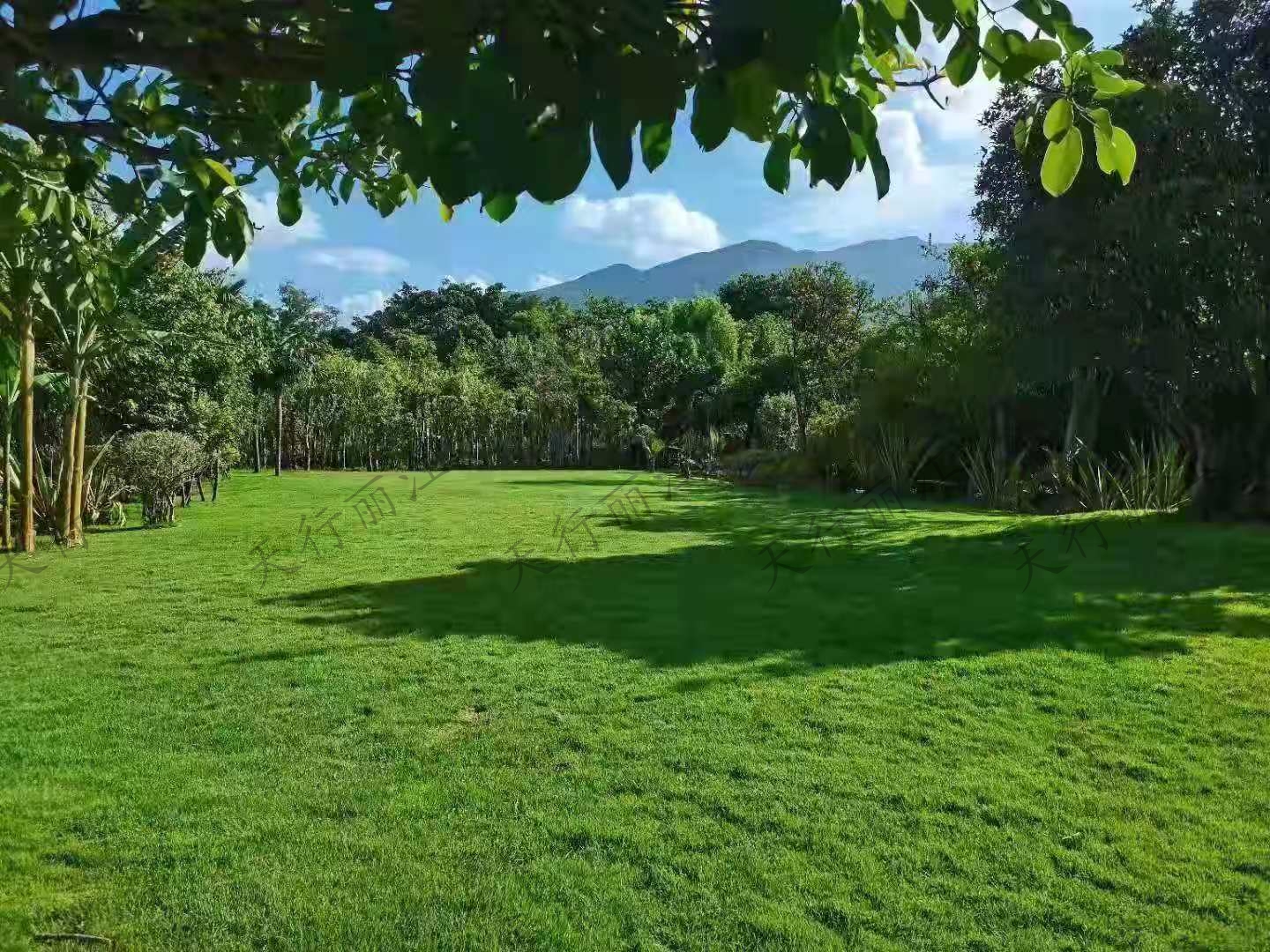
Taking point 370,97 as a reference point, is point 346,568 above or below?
below

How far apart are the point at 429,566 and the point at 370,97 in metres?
5.65

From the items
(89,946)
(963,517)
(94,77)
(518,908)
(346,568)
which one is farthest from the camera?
(963,517)

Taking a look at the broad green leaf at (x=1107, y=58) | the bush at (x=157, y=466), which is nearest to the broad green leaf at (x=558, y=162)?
the broad green leaf at (x=1107, y=58)

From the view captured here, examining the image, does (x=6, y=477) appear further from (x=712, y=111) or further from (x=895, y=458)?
(x=895, y=458)

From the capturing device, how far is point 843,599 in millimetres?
5742

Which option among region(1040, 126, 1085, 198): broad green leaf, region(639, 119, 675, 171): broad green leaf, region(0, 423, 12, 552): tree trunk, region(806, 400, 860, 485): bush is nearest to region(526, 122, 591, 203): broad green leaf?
region(639, 119, 675, 171): broad green leaf

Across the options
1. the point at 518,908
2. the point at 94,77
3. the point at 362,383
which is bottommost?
the point at 518,908

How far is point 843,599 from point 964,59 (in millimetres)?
4580

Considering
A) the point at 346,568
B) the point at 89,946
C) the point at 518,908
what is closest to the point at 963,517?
the point at 346,568

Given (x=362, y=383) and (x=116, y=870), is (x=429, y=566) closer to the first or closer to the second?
(x=116, y=870)

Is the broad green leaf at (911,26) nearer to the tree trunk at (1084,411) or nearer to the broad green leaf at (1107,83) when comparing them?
the broad green leaf at (1107,83)

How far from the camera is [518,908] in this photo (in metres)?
2.18

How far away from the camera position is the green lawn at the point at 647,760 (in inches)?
85.1

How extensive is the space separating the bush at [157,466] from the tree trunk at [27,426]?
1638 millimetres
